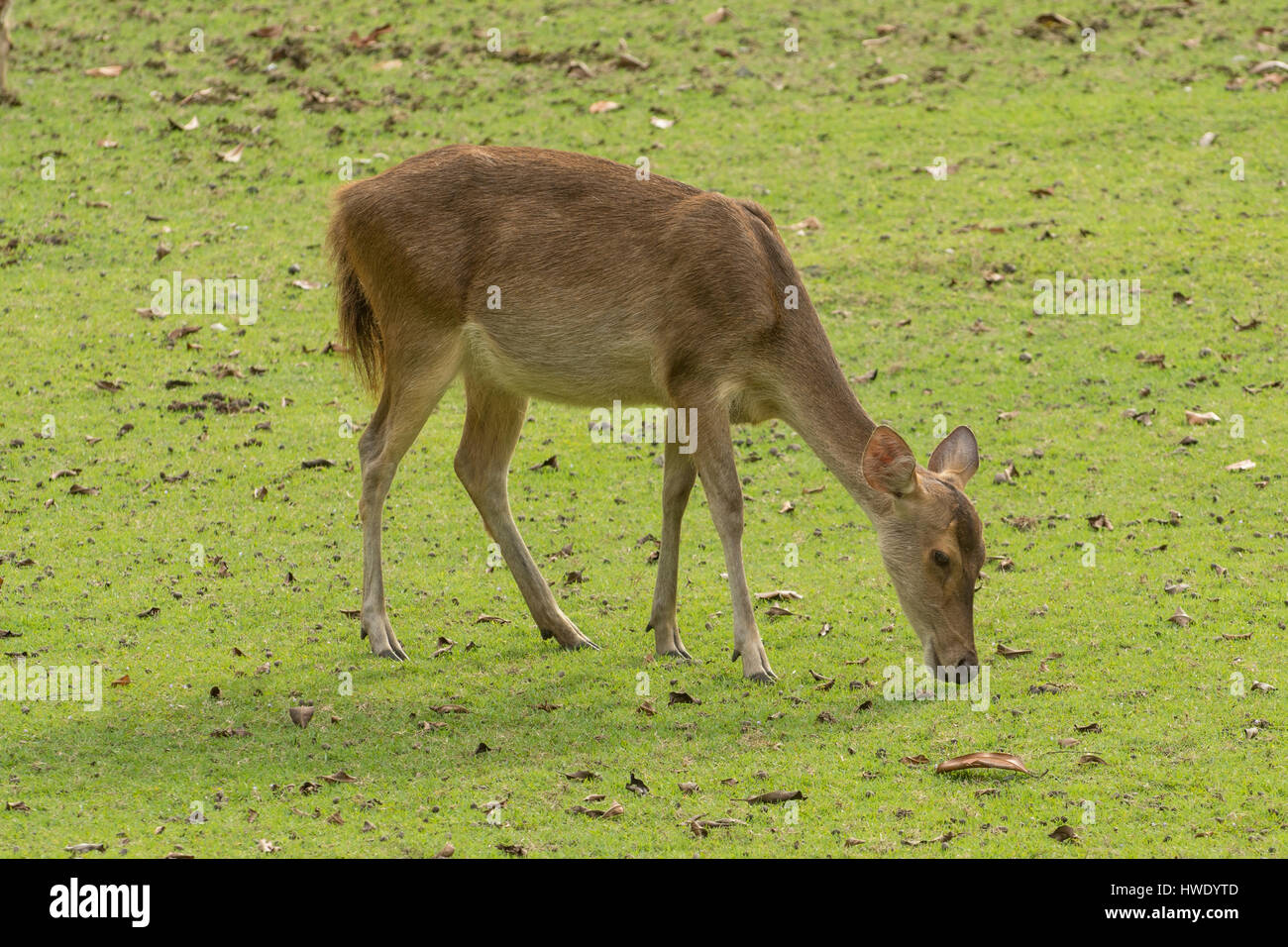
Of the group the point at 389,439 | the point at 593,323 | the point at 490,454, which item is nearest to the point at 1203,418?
the point at 593,323

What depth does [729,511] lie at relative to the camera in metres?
8.61

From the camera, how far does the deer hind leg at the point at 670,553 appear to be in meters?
9.00

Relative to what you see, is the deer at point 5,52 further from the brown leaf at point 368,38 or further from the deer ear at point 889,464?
the deer ear at point 889,464

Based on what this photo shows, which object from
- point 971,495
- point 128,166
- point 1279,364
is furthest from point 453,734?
point 128,166

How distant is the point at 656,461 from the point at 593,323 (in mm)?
3457

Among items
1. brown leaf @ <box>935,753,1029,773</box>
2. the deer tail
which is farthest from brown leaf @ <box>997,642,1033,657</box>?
the deer tail

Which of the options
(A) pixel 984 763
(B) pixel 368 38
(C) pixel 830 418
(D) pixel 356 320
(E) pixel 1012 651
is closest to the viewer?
(A) pixel 984 763

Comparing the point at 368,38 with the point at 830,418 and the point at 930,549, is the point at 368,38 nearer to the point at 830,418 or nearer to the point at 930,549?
the point at 830,418

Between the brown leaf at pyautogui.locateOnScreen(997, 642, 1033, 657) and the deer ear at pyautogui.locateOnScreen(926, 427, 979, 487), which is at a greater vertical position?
the deer ear at pyautogui.locateOnScreen(926, 427, 979, 487)

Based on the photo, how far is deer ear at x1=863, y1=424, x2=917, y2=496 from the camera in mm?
7863

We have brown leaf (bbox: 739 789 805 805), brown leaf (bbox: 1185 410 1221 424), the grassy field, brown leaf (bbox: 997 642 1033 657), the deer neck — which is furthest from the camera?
brown leaf (bbox: 1185 410 1221 424)

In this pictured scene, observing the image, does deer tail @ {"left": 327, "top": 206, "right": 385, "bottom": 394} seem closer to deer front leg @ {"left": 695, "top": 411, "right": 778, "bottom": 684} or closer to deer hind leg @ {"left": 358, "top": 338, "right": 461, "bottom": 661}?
deer hind leg @ {"left": 358, "top": 338, "right": 461, "bottom": 661}

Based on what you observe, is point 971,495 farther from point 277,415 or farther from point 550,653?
point 277,415

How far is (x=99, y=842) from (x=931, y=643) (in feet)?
13.4
